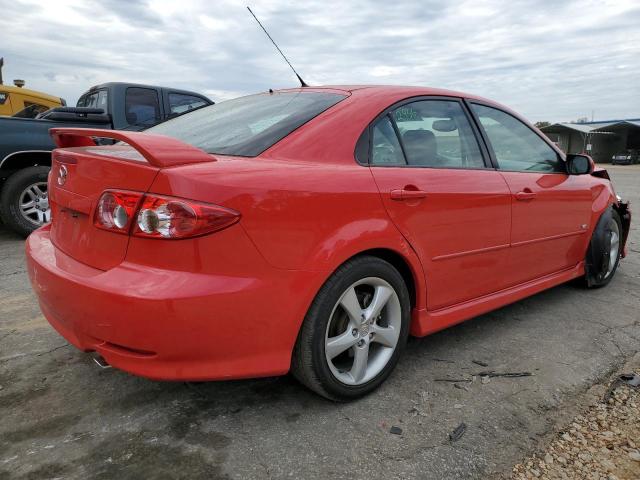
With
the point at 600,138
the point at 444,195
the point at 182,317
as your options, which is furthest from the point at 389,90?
the point at 600,138

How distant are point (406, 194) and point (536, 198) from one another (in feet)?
4.20

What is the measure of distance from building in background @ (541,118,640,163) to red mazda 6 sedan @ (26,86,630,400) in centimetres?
4130

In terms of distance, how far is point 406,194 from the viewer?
2.36 meters

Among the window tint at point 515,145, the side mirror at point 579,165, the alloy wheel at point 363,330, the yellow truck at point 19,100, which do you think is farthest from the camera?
the yellow truck at point 19,100

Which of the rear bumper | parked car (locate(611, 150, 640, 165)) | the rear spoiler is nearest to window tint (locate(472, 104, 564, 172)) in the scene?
the rear bumper

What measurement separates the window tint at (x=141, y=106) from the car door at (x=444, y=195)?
5.03m

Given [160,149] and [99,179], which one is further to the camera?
[99,179]

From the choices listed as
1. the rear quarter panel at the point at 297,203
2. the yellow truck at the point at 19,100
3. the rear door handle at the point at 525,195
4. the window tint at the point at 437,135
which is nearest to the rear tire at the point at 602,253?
the rear door handle at the point at 525,195

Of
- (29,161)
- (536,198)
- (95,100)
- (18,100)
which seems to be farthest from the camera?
(18,100)

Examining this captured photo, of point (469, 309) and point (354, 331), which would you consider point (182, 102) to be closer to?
point (469, 309)

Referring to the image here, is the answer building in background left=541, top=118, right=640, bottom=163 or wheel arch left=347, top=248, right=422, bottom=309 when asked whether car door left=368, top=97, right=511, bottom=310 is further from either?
building in background left=541, top=118, right=640, bottom=163

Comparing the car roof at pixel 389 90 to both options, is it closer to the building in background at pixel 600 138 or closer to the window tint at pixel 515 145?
the window tint at pixel 515 145

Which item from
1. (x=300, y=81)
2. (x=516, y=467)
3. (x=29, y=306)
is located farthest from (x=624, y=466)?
(x=29, y=306)

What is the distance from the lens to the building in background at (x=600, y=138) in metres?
39.7
